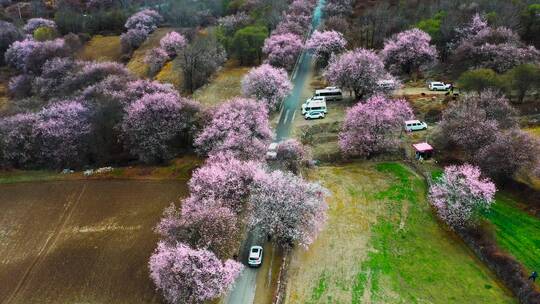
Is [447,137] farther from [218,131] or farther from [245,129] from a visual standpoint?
[218,131]

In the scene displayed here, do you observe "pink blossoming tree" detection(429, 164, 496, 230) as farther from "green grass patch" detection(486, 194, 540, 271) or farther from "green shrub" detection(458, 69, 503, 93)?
"green shrub" detection(458, 69, 503, 93)

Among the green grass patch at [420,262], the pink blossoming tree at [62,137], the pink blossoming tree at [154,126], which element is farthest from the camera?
the pink blossoming tree at [62,137]

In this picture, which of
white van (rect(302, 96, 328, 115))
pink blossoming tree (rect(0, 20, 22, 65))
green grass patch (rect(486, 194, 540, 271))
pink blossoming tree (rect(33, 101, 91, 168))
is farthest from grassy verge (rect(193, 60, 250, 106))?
pink blossoming tree (rect(0, 20, 22, 65))

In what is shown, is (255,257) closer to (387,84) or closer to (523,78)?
(387,84)

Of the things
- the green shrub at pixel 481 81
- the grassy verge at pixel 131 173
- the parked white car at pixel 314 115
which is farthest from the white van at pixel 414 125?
the grassy verge at pixel 131 173

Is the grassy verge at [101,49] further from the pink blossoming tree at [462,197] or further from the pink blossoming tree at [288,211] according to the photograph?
the pink blossoming tree at [462,197]

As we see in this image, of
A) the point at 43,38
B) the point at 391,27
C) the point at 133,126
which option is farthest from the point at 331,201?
the point at 43,38
